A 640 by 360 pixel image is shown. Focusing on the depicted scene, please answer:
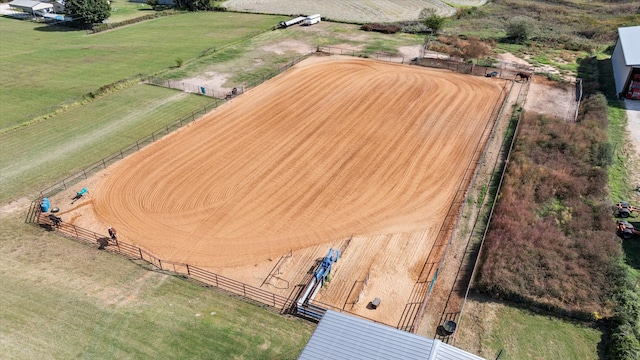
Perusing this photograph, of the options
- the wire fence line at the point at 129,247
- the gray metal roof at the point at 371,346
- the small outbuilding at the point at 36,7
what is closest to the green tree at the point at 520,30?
the wire fence line at the point at 129,247

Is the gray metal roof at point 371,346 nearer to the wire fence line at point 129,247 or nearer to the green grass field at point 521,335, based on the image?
the green grass field at point 521,335

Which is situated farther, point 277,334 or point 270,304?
point 270,304

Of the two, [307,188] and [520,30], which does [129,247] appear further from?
[520,30]

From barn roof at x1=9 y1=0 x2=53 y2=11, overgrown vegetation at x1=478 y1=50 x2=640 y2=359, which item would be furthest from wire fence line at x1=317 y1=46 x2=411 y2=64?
barn roof at x1=9 y1=0 x2=53 y2=11

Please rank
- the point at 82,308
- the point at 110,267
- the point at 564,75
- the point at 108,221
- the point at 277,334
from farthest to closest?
the point at 564,75
the point at 108,221
the point at 110,267
the point at 82,308
the point at 277,334

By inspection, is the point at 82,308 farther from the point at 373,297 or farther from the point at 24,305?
the point at 373,297

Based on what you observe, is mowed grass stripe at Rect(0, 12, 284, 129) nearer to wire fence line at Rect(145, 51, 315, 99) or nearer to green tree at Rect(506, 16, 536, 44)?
wire fence line at Rect(145, 51, 315, 99)

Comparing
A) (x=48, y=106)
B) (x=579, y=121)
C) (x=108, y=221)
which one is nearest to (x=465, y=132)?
(x=579, y=121)

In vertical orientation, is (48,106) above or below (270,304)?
above

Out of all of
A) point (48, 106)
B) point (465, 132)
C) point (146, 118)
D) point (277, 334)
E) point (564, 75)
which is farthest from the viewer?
point (564, 75)
